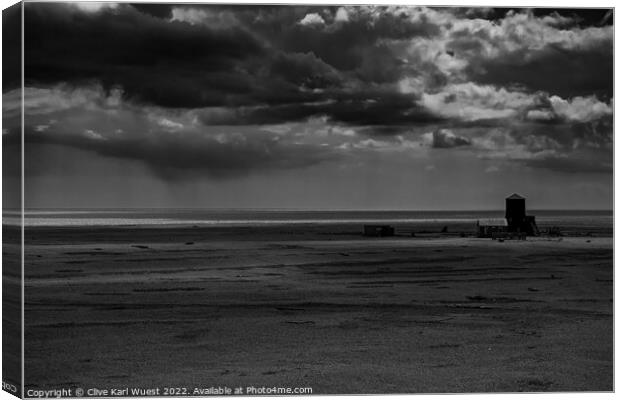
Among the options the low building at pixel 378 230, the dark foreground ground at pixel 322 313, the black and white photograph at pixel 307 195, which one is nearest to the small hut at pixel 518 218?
the black and white photograph at pixel 307 195

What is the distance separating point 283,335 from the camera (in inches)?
447

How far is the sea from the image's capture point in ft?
39.1

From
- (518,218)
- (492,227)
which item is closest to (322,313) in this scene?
(492,227)

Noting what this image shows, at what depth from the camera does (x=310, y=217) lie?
39.7ft

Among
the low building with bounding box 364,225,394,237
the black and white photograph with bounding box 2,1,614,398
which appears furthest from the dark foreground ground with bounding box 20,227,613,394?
the low building with bounding box 364,225,394,237

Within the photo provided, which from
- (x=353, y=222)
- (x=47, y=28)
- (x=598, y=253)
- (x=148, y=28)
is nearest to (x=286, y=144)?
(x=353, y=222)

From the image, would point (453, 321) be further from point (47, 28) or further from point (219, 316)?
point (47, 28)

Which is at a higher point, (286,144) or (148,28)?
(148,28)

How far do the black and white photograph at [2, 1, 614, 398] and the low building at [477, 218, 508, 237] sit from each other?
0.11 feet

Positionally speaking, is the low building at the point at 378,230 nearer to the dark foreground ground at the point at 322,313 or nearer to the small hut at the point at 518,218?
the dark foreground ground at the point at 322,313

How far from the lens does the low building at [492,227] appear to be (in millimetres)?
12364

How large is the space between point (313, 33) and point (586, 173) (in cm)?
351

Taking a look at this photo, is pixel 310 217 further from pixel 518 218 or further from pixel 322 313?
pixel 518 218

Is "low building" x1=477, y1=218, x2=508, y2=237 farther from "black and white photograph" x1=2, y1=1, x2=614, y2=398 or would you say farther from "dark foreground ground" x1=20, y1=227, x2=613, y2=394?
"dark foreground ground" x1=20, y1=227, x2=613, y2=394
